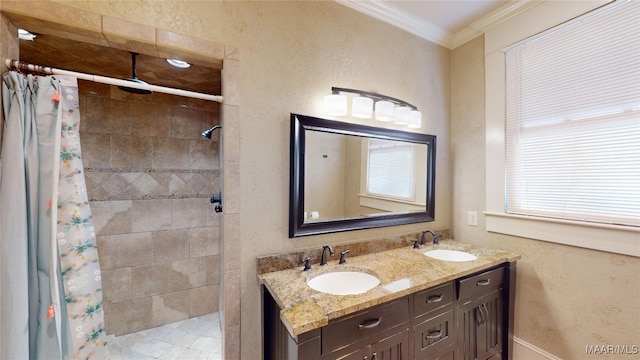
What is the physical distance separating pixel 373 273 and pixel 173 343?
2033 mm

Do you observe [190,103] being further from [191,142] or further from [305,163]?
[305,163]

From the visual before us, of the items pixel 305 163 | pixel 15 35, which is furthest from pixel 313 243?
pixel 15 35

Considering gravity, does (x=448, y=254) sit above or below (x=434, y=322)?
above

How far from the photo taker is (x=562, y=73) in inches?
62.0

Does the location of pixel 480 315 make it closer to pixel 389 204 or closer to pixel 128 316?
pixel 389 204

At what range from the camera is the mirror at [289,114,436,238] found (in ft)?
4.93

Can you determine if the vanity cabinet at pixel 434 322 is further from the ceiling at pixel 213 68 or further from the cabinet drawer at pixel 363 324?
the ceiling at pixel 213 68

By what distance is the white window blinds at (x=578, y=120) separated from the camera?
133cm

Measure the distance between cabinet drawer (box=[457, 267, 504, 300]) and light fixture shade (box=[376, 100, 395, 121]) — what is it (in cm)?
117

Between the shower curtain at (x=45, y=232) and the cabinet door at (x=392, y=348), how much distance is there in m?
1.33

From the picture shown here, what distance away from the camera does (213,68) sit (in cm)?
168

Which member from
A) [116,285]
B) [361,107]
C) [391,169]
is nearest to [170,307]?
[116,285]

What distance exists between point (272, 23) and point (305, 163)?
34.0 inches

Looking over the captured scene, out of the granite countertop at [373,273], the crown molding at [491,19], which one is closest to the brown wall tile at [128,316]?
the granite countertop at [373,273]
